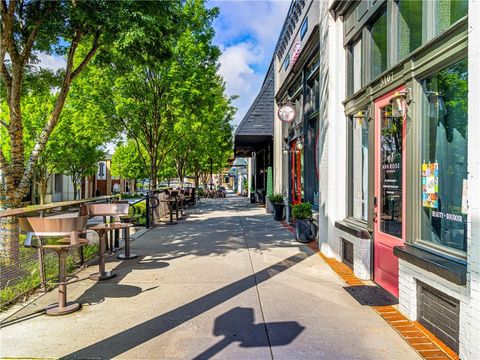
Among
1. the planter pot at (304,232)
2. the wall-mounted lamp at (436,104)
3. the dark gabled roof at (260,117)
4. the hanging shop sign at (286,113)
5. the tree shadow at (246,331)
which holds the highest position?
the dark gabled roof at (260,117)

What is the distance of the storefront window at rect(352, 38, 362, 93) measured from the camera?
6711 millimetres

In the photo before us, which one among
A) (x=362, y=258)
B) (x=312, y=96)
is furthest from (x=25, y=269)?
(x=312, y=96)

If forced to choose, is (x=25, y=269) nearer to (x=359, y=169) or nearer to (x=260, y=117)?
(x=359, y=169)

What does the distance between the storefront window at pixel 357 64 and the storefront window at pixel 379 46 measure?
1.90 ft

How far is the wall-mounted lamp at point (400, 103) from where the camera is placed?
4633 millimetres

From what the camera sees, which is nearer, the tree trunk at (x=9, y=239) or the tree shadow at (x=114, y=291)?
the tree shadow at (x=114, y=291)

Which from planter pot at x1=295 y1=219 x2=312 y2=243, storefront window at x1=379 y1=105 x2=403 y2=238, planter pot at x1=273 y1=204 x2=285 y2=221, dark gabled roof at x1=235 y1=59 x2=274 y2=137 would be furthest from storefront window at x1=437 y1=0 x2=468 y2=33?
dark gabled roof at x1=235 y1=59 x2=274 y2=137

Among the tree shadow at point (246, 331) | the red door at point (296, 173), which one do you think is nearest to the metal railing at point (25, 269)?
the tree shadow at point (246, 331)

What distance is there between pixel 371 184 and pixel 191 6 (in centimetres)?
1189

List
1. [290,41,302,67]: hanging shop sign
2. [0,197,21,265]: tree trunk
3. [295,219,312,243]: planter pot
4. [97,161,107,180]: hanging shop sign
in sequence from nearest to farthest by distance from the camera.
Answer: [0,197,21,265]: tree trunk < [295,219,312,243]: planter pot < [290,41,302,67]: hanging shop sign < [97,161,107,180]: hanging shop sign

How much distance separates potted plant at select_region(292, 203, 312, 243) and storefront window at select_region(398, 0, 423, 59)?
4.99 metres

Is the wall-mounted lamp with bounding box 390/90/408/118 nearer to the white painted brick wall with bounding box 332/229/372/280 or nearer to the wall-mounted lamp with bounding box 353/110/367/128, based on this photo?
the wall-mounted lamp with bounding box 353/110/367/128

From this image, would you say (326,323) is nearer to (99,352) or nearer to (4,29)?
(99,352)

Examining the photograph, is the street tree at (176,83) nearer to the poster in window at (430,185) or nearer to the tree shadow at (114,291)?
the tree shadow at (114,291)
